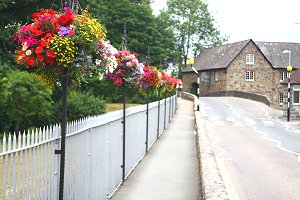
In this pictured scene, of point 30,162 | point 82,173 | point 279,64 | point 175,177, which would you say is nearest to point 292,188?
point 175,177

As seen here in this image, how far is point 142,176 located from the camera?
454 inches

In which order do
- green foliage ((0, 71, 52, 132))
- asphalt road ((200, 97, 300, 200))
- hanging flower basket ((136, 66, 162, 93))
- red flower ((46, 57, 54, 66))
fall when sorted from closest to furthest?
1. red flower ((46, 57, 54, 66))
2. asphalt road ((200, 97, 300, 200))
3. hanging flower basket ((136, 66, 162, 93))
4. green foliage ((0, 71, 52, 132))

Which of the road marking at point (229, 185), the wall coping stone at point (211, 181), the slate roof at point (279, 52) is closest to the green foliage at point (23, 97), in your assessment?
the road marking at point (229, 185)

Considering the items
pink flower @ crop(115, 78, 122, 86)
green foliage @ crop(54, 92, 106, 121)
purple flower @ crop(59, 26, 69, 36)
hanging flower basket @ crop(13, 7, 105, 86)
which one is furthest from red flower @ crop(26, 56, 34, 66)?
green foliage @ crop(54, 92, 106, 121)

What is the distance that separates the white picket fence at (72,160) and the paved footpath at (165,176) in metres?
0.40

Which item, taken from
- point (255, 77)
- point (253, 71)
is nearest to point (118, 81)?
point (253, 71)

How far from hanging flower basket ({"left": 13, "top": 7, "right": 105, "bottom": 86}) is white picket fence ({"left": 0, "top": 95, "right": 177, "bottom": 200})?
2.59ft

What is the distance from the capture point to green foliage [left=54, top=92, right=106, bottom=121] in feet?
93.7

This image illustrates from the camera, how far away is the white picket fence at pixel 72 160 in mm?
4133

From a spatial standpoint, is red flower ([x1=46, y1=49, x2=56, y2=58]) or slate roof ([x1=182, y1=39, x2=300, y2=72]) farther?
slate roof ([x1=182, y1=39, x2=300, y2=72])

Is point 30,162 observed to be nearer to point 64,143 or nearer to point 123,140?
point 64,143

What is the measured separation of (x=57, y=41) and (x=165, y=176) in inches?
269

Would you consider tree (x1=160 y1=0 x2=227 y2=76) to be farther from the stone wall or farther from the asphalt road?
the asphalt road

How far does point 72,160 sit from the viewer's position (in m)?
6.15
